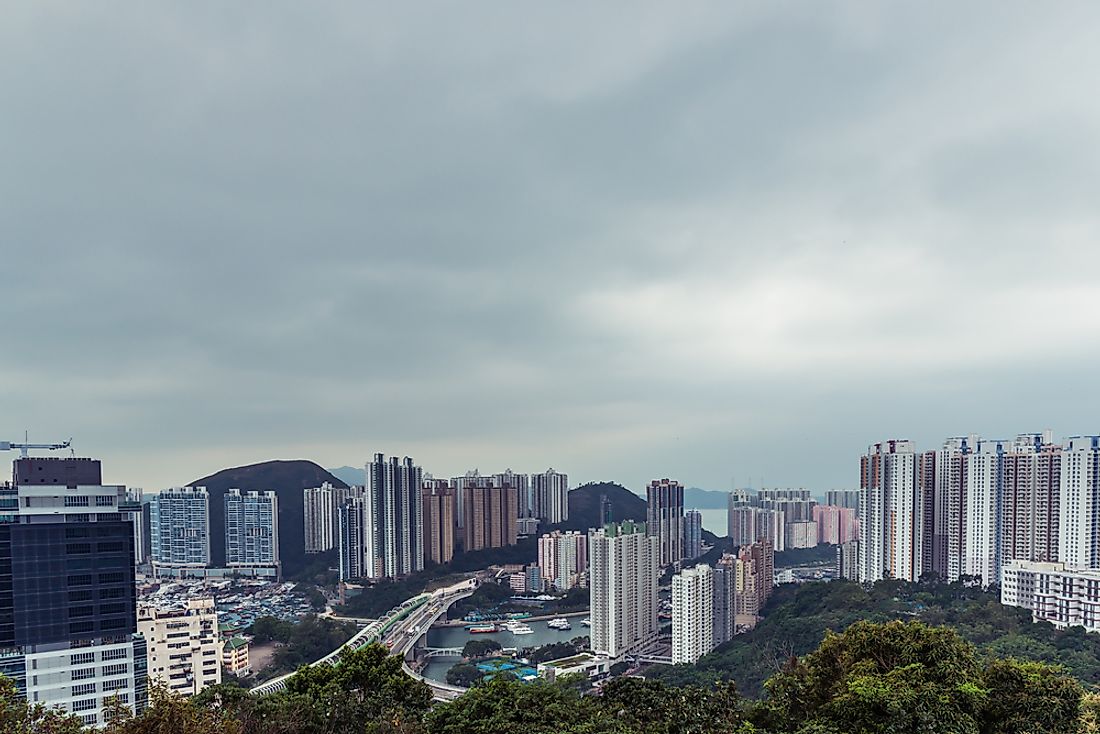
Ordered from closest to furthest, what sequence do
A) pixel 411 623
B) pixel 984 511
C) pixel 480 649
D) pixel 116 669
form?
pixel 116 669 → pixel 984 511 → pixel 480 649 → pixel 411 623

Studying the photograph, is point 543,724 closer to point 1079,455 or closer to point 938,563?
point 1079,455

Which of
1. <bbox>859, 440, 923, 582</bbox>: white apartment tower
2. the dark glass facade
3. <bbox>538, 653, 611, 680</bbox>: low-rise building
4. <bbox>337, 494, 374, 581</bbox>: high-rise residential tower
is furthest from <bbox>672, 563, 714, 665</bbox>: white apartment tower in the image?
<bbox>337, 494, 374, 581</bbox>: high-rise residential tower

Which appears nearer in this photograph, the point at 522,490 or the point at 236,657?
the point at 236,657

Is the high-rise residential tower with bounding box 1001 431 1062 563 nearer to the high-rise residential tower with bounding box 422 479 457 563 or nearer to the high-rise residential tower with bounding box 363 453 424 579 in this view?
the high-rise residential tower with bounding box 363 453 424 579

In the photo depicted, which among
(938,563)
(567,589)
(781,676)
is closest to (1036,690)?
(781,676)

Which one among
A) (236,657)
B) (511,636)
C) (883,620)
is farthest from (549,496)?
(883,620)

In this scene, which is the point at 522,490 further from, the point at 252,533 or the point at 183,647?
the point at 183,647

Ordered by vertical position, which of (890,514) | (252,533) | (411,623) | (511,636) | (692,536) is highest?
(890,514)
